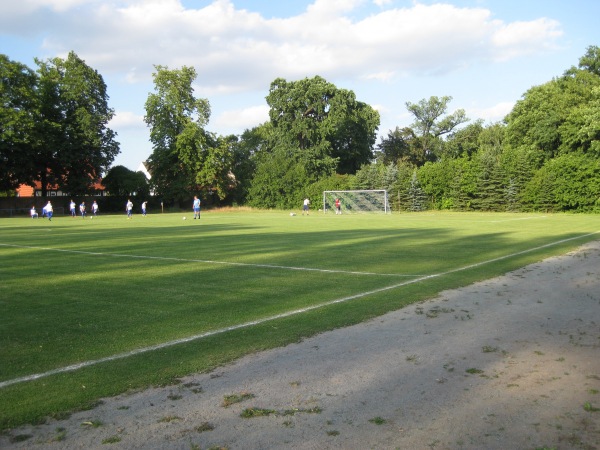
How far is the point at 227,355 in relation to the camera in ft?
20.0

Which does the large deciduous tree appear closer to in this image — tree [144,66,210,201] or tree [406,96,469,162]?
tree [144,66,210,201]

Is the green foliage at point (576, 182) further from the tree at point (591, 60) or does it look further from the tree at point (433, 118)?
the tree at point (433, 118)

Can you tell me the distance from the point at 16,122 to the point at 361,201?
3961 cm

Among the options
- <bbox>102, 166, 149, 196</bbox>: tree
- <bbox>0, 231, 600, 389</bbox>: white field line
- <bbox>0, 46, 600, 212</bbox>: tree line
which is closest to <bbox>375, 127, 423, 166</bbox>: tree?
<bbox>0, 46, 600, 212</bbox>: tree line

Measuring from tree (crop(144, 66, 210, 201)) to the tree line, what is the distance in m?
0.16

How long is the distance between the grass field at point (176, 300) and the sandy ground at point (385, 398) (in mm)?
551

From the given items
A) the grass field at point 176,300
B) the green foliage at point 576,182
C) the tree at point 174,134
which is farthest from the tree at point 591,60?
the grass field at point 176,300

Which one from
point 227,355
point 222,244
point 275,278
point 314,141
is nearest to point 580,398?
point 227,355

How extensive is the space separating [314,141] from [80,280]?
66.6 meters

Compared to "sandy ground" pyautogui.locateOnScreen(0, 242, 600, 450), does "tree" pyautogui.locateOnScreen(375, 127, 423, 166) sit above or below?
above

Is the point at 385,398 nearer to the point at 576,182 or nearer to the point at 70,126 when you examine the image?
→ the point at 576,182

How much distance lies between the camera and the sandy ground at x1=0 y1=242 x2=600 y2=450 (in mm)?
3904

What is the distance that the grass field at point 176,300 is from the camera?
5.52m

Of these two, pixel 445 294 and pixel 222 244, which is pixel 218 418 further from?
pixel 222 244
